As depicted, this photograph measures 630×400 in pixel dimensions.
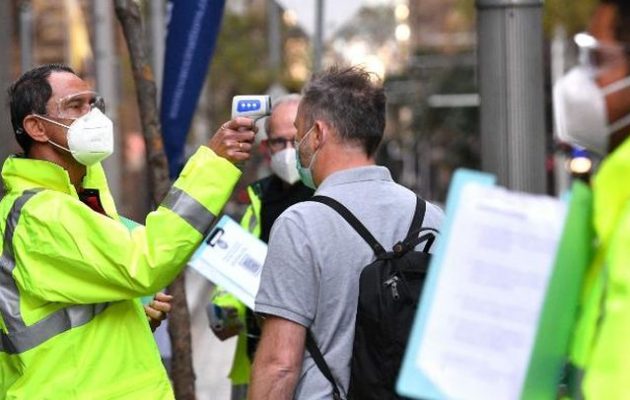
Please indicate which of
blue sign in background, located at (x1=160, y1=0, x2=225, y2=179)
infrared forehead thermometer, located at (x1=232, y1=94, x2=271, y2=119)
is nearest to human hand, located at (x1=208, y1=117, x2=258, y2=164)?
infrared forehead thermometer, located at (x1=232, y1=94, x2=271, y2=119)

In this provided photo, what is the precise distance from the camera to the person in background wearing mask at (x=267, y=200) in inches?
261

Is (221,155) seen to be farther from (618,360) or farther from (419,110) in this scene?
(419,110)

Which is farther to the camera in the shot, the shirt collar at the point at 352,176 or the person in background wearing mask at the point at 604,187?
the shirt collar at the point at 352,176

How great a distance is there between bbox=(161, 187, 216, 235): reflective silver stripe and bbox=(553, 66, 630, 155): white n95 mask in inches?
61.6

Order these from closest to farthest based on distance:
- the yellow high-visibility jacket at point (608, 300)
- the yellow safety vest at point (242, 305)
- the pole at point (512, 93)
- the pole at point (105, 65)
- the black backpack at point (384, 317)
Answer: the yellow high-visibility jacket at point (608, 300), the black backpack at point (384, 317), the pole at point (512, 93), the yellow safety vest at point (242, 305), the pole at point (105, 65)

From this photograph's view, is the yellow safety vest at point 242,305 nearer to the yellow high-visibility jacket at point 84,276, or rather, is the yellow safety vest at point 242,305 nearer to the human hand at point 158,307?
the human hand at point 158,307

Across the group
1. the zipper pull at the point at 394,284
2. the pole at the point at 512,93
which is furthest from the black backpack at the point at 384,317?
the pole at the point at 512,93

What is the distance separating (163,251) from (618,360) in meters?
1.94

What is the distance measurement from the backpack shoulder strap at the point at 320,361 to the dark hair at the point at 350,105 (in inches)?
24.9

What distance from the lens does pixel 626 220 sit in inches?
103

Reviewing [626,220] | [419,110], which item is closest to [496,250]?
[626,220]

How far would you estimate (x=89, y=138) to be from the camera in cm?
466

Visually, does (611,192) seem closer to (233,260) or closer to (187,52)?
(233,260)

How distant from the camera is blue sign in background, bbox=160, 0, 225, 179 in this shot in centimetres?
719
